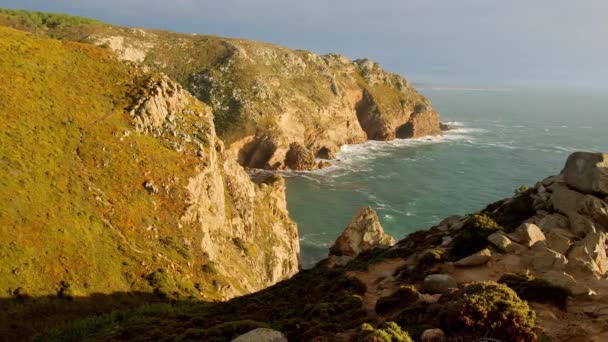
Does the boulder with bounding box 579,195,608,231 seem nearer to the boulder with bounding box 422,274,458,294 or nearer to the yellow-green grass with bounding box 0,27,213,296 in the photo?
the boulder with bounding box 422,274,458,294

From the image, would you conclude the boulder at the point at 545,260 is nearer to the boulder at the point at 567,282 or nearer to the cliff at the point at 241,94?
the boulder at the point at 567,282

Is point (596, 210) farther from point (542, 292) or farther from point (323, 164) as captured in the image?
point (323, 164)

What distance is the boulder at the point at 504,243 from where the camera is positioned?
29.1 metres

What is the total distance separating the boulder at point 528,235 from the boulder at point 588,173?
18.0ft

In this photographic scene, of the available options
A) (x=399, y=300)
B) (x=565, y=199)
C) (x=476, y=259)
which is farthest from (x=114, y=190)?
(x=565, y=199)

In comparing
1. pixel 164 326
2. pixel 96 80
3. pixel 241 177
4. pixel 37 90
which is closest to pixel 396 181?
pixel 241 177

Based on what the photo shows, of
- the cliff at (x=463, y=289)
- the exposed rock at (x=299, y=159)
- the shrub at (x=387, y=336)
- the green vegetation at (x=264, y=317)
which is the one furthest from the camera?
the exposed rock at (x=299, y=159)

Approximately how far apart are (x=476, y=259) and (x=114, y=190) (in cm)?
4851

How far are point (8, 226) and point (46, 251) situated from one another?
15.7 ft

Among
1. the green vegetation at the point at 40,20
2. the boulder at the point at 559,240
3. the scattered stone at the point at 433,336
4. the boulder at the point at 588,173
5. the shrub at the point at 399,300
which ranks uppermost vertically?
the green vegetation at the point at 40,20

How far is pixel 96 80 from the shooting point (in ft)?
243

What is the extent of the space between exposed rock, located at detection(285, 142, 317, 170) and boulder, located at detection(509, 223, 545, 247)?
12727cm

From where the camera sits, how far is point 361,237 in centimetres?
6856

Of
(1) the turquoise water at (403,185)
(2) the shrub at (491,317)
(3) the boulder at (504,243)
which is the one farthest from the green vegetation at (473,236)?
(1) the turquoise water at (403,185)
